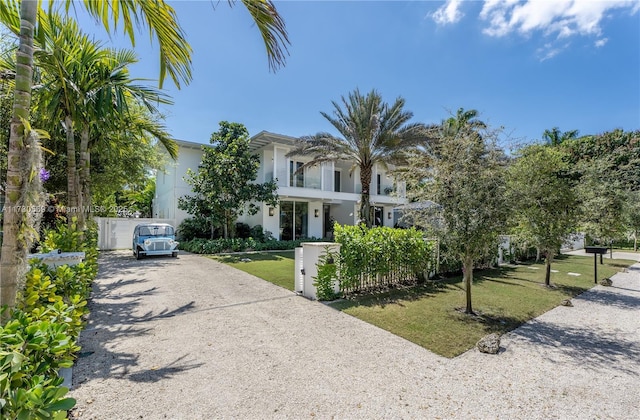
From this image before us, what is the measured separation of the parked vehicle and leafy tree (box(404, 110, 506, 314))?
11.9 m

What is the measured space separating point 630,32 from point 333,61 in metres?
8.83

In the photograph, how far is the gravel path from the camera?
2.88 meters

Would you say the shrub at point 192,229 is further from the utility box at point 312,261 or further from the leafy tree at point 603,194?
the leafy tree at point 603,194

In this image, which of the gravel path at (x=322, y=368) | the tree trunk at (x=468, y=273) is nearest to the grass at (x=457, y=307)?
the tree trunk at (x=468, y=273)

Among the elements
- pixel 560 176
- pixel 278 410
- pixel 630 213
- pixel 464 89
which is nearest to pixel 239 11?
pixel 278 410

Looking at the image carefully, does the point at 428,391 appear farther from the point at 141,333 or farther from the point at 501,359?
the point at 141,333

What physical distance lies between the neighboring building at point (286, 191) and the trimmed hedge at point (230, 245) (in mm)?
1636

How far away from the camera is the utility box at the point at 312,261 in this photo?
670 centimetres

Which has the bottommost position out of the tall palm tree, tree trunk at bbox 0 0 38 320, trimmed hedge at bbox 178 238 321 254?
trimmed hedge at bbox 178 238 321 254

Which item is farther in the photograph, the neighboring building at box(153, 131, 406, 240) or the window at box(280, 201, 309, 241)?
the window at box(280, 201, 309, 241)

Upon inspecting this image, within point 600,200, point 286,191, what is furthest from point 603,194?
point 286,191

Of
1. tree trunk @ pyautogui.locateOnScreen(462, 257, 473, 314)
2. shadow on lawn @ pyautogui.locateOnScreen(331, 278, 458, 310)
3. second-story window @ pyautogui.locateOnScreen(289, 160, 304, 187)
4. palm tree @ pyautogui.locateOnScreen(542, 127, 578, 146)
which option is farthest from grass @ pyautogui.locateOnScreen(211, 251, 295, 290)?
palm tree @ pyautogui.locateOnScreen(542, 127, 578, 146)

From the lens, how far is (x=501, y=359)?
4023mm

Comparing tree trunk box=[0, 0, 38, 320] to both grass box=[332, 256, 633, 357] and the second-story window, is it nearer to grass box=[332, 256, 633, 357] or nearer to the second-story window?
grass box=[332, 256, 633, 357]
